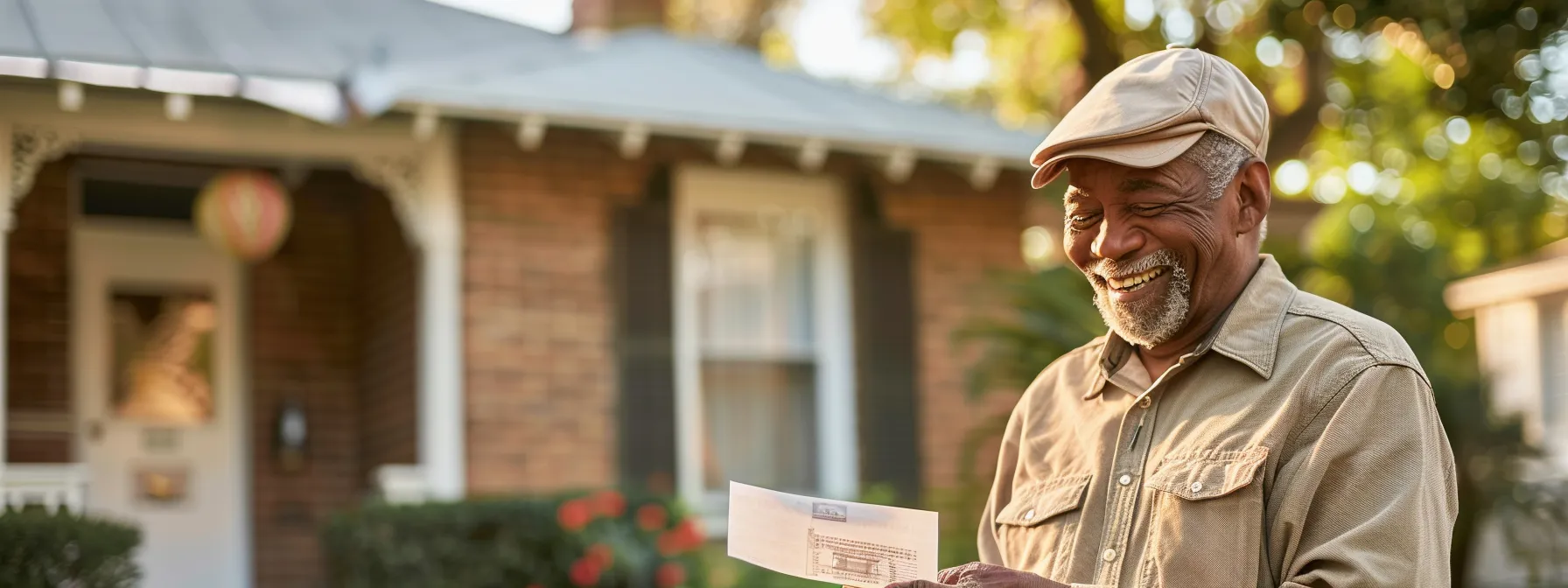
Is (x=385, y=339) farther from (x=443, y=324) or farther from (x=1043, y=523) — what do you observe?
(x=1043, y=523)

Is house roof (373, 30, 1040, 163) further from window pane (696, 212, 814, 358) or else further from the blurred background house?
window pane (696, 212, 814, 358)

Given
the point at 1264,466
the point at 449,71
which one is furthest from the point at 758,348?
the point at 1264,466

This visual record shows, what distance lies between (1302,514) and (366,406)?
337 inches

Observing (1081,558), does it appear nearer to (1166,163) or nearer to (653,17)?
(1166,163)

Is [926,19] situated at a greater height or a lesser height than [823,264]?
greater

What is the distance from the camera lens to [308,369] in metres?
10.2

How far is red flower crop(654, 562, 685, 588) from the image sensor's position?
27.4 feet

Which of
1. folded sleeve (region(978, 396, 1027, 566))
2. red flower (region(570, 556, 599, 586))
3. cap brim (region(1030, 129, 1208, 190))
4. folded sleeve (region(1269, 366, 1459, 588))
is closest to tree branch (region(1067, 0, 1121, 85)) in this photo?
red flower (region(570, 556, 599, 586))

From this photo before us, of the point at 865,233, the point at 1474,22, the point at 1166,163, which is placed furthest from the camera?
the point at 865,233

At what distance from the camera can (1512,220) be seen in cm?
1549

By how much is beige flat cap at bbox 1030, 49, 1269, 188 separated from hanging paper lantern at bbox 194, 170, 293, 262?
652cm

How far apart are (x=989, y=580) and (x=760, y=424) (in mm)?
7615

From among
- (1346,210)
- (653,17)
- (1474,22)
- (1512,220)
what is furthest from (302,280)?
(1512,220)

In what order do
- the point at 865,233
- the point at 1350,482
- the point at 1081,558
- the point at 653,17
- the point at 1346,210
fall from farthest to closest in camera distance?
1. the point at 1346,210
2. the point at 653,17
3. the point at 865,233
4. the point at 1081,558
5. the point at 1350,482
